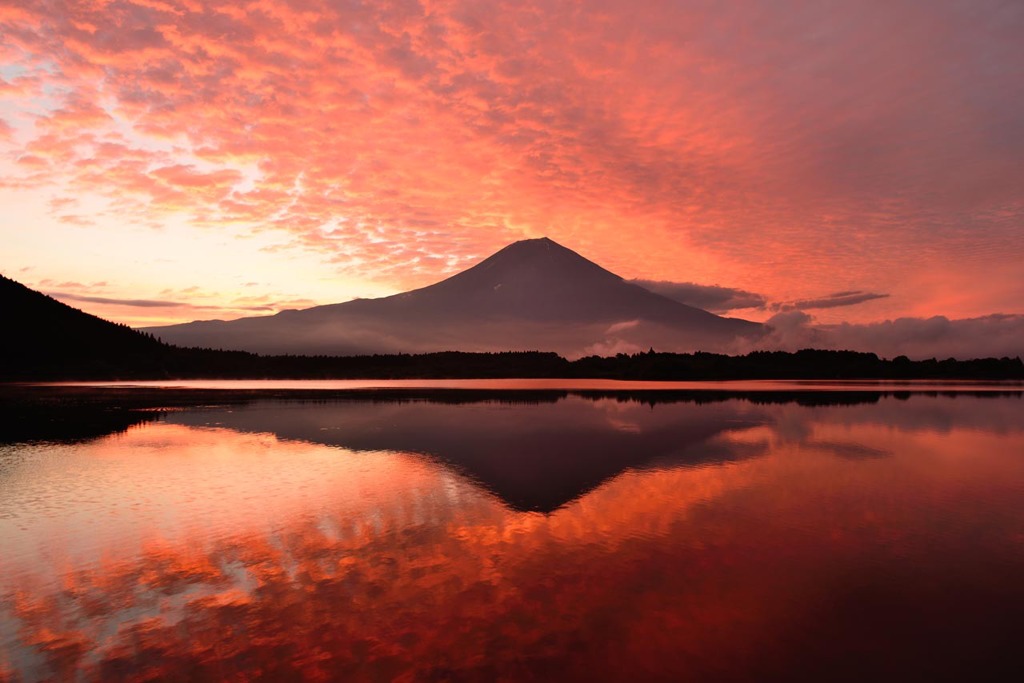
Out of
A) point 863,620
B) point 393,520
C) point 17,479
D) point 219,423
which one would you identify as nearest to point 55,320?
point 219,423

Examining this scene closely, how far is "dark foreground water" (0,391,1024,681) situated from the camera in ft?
34.0

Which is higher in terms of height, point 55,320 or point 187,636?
point 55,320

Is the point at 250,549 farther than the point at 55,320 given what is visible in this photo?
No

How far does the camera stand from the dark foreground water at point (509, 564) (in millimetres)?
10367

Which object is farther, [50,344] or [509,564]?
[50,344]

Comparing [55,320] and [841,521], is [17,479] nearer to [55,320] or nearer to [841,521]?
[841,521]

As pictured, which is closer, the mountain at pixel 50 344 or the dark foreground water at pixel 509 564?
the dark foreground water at pixel 509 564

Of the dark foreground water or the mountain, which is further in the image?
the mountain

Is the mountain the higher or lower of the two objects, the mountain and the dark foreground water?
the higher

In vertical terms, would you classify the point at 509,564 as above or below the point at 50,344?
below

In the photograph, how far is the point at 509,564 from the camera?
14.9 m

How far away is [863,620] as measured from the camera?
38.9 ft

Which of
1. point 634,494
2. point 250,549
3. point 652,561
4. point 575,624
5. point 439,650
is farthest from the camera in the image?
point 634,494

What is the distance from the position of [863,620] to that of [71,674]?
1417cm
